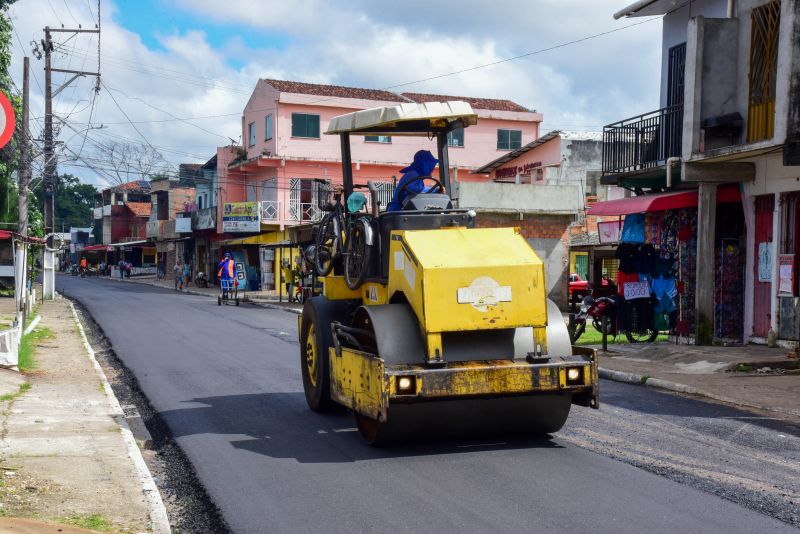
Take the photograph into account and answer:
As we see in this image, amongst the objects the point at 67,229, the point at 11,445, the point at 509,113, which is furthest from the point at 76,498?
the point at 67,229

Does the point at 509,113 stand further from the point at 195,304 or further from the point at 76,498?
the point at 76,498

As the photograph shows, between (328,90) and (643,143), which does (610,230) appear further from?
(328,90)

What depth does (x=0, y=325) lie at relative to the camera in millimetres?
21578

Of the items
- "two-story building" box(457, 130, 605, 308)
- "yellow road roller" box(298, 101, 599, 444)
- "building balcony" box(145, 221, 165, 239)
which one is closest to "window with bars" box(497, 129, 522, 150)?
"two-story building" box(457, 130, 605, 308)

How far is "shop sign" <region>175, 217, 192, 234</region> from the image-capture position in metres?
60.8

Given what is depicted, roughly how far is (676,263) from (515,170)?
83.4 feet

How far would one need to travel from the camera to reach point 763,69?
53.4 feet

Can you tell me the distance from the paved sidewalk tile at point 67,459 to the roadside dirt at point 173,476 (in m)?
0.23

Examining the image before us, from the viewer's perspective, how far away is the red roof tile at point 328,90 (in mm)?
48969

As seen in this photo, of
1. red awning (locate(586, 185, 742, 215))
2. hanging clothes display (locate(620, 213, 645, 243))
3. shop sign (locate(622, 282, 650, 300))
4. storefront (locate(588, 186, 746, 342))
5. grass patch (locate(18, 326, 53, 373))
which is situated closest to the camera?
grass patch (locate(18, 326, 53, 373))

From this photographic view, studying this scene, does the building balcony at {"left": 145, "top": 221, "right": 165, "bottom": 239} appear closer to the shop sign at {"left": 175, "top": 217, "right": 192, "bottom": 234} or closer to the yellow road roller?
the shop sign at {"left": 175, "top": 217, "right": 192, "bottom": 234}

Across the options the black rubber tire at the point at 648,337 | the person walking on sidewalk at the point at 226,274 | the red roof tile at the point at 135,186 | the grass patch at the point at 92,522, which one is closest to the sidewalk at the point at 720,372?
the black rubber tire at the point at 648,337

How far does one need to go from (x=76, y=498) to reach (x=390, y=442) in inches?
106

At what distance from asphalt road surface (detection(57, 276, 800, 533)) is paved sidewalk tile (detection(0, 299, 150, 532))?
1.98ft
